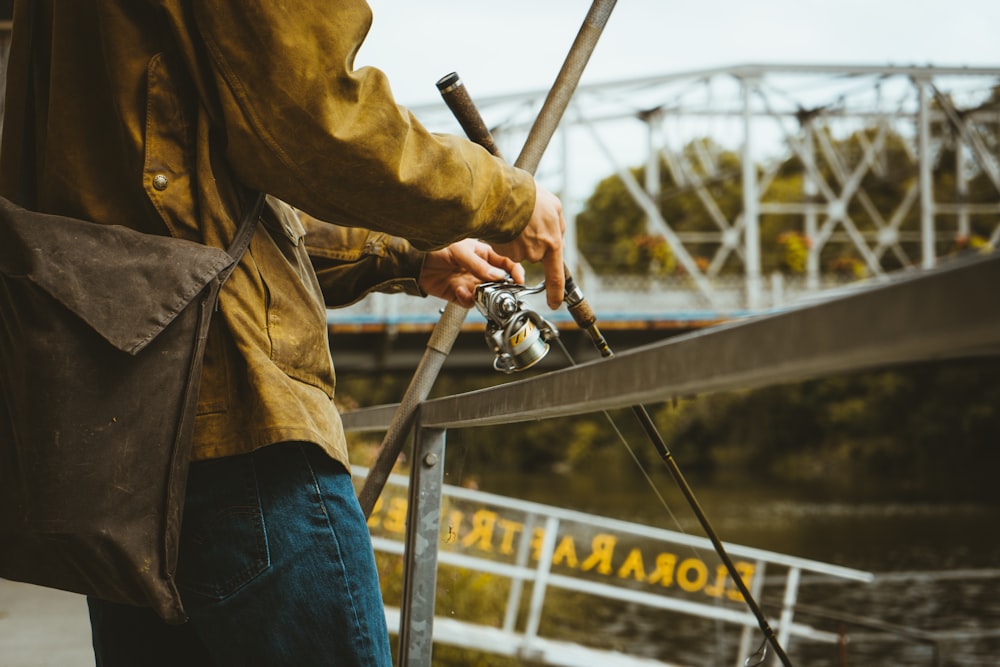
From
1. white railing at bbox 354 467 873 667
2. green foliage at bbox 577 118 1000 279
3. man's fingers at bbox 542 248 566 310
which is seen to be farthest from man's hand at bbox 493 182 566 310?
green foliage at bbox 577 118 1000 279

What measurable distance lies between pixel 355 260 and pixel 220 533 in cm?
60

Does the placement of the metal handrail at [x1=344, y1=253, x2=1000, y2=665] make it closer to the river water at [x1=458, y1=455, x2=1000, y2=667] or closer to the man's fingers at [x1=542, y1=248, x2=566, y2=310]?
the man's fingers at [x1=542, y1=248, x2=566, y2=310]

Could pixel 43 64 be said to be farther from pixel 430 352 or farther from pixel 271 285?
pixel 430 352

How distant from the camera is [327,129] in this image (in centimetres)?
106

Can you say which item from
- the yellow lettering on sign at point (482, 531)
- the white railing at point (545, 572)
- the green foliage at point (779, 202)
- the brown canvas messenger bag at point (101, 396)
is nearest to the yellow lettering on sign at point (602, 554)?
the white railing at point (545, 572)

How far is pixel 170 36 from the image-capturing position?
→ 3.67 ft

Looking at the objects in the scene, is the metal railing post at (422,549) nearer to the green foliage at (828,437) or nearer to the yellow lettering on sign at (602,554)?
the yellow lettering on sign at (602,554)

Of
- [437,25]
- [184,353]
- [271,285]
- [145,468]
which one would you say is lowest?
[145,468]

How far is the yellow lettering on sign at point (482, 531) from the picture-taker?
618cm

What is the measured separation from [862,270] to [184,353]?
3296cm

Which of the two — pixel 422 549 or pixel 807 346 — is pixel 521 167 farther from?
pixel 807 346

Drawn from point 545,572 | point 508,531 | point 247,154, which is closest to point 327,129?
point 247,154

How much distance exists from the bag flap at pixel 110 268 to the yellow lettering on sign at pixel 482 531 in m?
5.14

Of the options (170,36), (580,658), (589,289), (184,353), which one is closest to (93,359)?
(184,353)
